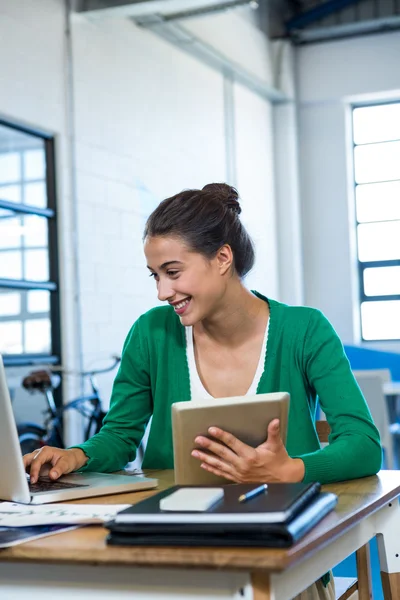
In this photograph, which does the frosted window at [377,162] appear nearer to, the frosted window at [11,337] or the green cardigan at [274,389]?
the frosted window at [11,337]

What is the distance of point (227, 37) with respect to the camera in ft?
25.1

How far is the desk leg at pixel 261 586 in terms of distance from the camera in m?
0.98

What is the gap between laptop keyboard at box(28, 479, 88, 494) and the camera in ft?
4.88

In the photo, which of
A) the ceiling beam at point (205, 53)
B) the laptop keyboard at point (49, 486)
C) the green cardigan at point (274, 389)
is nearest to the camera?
the laptop keyboard at point (49, 486)

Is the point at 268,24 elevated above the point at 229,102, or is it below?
above

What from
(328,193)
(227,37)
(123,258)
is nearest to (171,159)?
(123,258)

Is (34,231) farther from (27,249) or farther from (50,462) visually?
(50,462)

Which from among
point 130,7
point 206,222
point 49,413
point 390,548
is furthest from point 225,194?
point 130,7

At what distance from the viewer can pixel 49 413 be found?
4863 mm

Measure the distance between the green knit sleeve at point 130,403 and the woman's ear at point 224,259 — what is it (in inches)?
9.6

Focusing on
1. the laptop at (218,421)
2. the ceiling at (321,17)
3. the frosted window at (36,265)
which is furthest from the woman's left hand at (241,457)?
the ceiling at (321,17)

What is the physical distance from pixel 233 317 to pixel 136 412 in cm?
30

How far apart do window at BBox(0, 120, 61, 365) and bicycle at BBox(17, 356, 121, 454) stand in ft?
0.79

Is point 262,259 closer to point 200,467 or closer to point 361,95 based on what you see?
point 361,95
